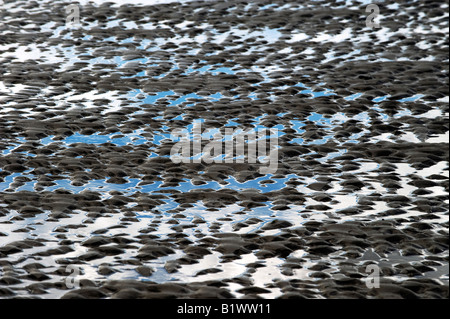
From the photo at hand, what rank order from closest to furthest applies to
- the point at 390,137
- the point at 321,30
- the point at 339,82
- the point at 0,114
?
1. the point at 390,137
2. the point at 0,114
3. the point at 339,82
4. the point at 321,30

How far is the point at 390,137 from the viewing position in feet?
42.8

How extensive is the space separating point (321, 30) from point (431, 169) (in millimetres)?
7418

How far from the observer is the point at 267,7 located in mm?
20141

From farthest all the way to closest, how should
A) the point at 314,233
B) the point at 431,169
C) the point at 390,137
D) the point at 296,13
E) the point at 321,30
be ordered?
the point at 296,13 → the point at 321,30 → the point at 390,137 → the point at 431,169 → the point at 314,233

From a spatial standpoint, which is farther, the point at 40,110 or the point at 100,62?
the point at 100,62

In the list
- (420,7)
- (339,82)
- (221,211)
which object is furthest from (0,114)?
(420,7)

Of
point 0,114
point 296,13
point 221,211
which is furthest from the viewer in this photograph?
point 296,13

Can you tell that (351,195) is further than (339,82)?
No

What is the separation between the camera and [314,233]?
396 inches

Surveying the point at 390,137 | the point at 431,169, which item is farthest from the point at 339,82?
the point at 431,169
